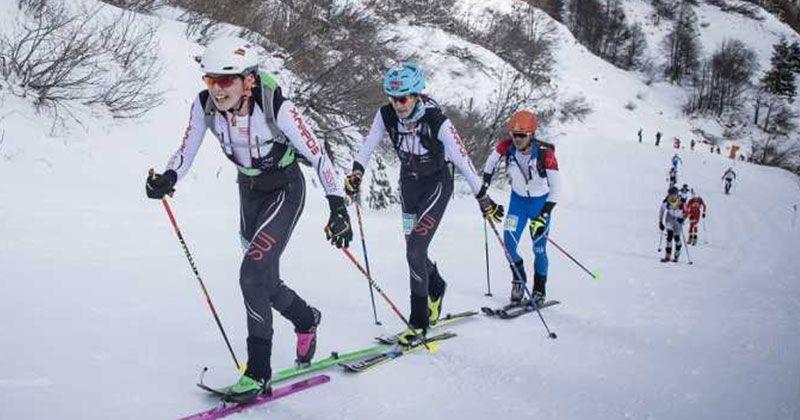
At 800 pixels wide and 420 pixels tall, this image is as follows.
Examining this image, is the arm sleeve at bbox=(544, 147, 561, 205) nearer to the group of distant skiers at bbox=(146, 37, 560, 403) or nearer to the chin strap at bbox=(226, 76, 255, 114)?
the group of distant skiers at bbox=(146, 37, 560, 403)

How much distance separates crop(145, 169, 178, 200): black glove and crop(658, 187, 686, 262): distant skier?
423 inches

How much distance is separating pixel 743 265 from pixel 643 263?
2182 mm

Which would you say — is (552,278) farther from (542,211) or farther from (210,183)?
(210,183)

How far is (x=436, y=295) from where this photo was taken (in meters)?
6.10

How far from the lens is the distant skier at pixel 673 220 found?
496 inches

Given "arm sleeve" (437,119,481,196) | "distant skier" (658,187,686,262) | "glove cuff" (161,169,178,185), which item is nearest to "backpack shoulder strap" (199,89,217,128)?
"glove cuff" (161,169,178,185)

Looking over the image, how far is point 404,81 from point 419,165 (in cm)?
84

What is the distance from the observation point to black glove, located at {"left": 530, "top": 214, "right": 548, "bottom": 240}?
6988 mm

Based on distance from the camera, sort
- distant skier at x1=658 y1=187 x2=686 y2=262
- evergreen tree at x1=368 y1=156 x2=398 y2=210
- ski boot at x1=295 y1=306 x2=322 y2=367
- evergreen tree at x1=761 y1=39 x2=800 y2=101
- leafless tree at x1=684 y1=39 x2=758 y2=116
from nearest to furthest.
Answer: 1. ski boot at x1=295 y1=306 x2=322 y2=367
2. distant skier at x1=658 y1=187 x2=686 y2=262
3. evergreen tree at x1=368 y1=156 x2=398 y2=210
4. evergreen tree at x1=761 y1=39 x2=800 y2=101
5. leafless tree at x1=684 y1=39 x2=758 y2=116

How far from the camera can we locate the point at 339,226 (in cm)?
404

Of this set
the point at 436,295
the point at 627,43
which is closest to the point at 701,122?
the point at 627,43

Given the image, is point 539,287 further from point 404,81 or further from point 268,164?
point 268,164

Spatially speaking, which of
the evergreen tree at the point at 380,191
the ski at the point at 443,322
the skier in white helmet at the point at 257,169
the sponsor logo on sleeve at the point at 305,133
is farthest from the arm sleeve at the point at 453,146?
the evergreen tree at the point at 380,191

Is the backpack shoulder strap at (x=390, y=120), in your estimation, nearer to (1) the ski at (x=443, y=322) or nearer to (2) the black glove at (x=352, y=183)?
(2) the black glove at (x=352, y=183)
